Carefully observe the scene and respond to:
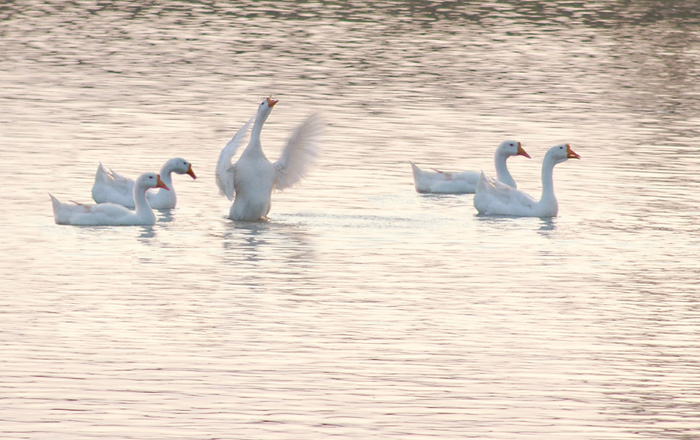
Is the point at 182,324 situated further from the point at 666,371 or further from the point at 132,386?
the point at 666,371

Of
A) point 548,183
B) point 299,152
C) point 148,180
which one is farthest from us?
point 548,183

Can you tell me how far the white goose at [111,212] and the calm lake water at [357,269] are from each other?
0.99ft

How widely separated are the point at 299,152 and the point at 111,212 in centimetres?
274

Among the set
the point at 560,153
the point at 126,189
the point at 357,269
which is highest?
the point at 357,269

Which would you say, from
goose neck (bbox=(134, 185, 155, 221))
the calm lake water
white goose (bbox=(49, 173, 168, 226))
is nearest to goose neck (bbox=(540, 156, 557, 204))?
the calm lake water

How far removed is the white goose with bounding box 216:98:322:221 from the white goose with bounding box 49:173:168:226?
3.34 ft

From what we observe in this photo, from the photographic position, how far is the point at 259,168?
19.6 meters

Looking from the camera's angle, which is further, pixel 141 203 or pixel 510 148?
pixel 510 148

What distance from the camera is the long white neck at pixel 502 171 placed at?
71.1ft

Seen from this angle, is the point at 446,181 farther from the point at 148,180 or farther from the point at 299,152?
the point at 148,180

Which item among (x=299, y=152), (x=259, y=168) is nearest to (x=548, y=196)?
(x=299, y=152)

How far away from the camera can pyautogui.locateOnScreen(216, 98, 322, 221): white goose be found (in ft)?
63.5

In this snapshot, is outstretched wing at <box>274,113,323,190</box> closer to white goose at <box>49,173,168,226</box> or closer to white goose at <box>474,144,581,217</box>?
white goose at <box>49,173,168,226</box>

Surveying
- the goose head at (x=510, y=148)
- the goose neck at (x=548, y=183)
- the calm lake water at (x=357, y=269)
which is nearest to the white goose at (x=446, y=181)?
the calm lake water at (x=357, y=269)
